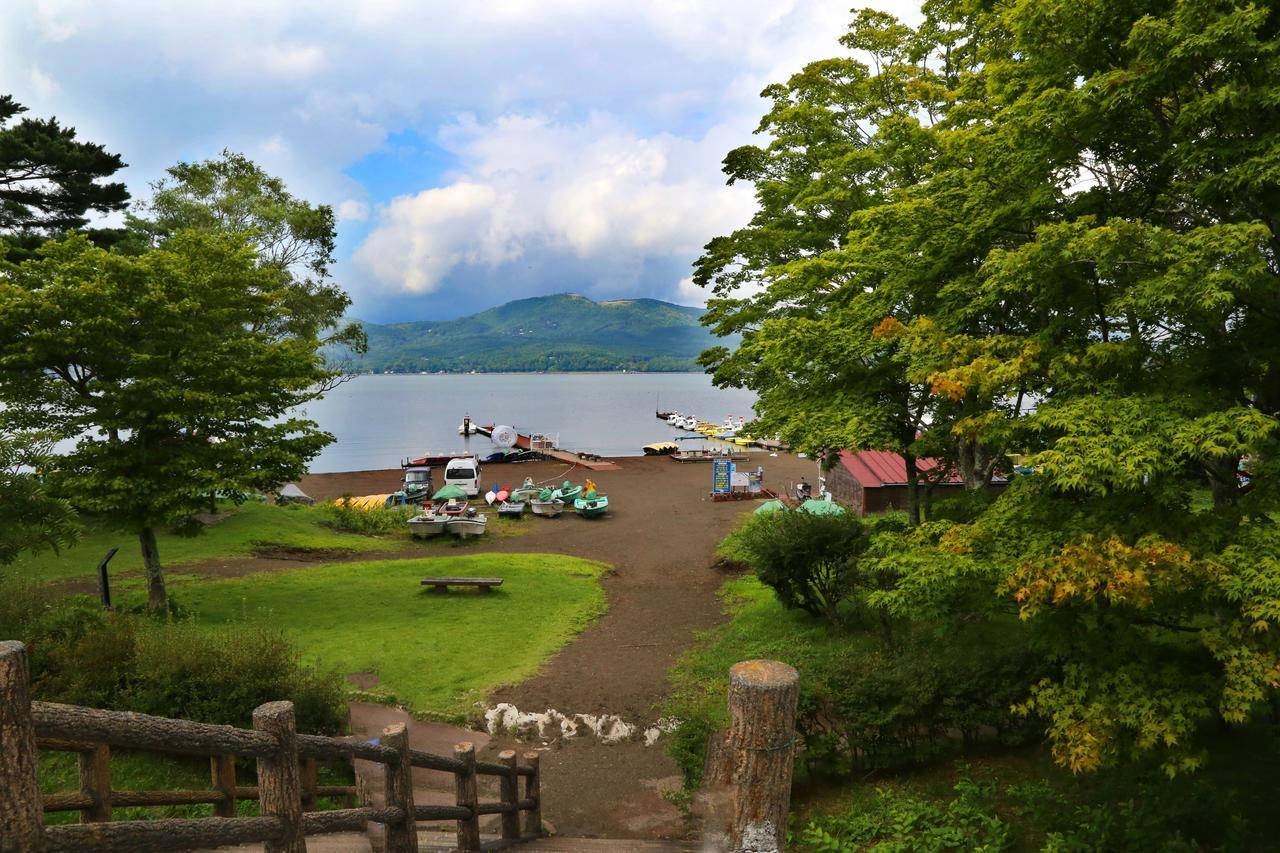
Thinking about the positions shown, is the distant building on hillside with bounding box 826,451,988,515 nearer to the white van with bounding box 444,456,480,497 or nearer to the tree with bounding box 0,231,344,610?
the white van with bounding box 444,456,480,497

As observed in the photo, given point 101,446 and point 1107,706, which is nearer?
point 1107,706

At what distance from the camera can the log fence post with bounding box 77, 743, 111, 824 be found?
14.2 ft

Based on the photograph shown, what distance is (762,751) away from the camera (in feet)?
10.0

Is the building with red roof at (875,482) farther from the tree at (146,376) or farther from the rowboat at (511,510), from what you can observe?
the tree at (146,376)

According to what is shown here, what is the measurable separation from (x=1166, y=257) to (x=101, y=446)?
1716cm

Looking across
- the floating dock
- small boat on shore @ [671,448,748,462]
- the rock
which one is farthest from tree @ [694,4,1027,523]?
small boat on shore @ [671,448,748,462]

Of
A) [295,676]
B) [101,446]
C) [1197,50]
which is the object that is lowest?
[295,676]

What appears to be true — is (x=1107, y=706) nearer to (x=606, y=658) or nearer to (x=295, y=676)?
(x=295, y=676)

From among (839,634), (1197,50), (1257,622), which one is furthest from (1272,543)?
(839,634)

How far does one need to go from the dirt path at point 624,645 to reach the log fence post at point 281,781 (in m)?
5.61

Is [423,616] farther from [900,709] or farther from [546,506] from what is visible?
[546,506]

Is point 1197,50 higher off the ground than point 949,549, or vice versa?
point 1197,50

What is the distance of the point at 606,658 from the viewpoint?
14719 millimetres

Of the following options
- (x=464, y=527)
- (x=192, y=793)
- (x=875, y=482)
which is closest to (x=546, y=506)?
(x=464, y=527)
